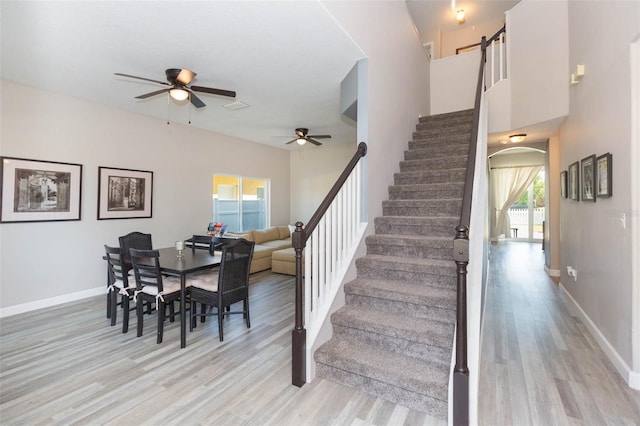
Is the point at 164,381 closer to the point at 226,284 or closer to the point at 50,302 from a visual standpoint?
the point at 226,284

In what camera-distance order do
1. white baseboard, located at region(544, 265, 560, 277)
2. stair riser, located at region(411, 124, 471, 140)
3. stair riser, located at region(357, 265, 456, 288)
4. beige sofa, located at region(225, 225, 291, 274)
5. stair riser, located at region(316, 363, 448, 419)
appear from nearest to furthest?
stair riser, located at region(316, 363, 448, 419) < stair riser, located at region(357, 265, 456, 288) < stair riser, located at region(411, 124, 471, 140) < white baseboard, located at region(544, 265, 560, 277) < beige sofa, located at region(225, 225, 291, 274)

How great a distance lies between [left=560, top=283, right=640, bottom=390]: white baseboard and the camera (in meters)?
2.19

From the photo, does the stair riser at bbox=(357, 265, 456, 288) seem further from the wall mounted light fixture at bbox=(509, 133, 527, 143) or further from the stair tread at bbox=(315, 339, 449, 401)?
the wall mounted light fixture at bbox=(509, 133, 527, 143)

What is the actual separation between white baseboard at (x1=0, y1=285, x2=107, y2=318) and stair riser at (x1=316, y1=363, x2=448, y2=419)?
401 centimetres

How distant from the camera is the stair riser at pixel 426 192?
338 cm

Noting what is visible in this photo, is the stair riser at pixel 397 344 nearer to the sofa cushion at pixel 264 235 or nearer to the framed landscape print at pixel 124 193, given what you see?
the framed landscape print at pixel 124 193

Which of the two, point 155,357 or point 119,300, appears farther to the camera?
point 119,300

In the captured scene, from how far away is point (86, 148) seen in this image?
14.4 ft

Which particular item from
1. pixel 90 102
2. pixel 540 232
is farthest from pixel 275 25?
pixel 540 232

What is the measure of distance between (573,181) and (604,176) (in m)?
1.26

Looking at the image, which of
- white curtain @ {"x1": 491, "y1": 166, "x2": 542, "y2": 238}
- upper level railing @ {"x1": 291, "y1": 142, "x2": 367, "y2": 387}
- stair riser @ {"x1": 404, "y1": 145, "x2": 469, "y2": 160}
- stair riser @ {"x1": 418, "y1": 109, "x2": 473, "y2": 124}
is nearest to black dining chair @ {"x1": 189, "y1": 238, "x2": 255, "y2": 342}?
upper level railing @ {"x1": 291, "y1": 142, "x2": 367, "y2": 387}

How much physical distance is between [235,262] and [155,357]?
3.52 feet

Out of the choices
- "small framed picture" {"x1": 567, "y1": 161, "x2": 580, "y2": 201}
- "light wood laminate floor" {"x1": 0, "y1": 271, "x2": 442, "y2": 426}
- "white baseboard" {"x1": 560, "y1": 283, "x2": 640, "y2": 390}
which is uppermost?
"small framed picture" {"x1": 567, "y1": 161, "x2": 580, "y2": 201}

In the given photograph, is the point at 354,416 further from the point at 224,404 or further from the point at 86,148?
the point at 86,148
